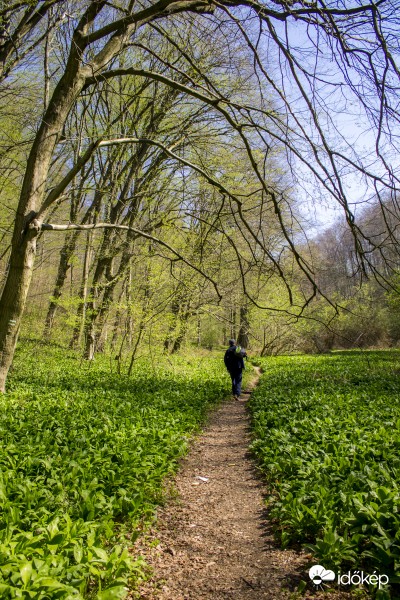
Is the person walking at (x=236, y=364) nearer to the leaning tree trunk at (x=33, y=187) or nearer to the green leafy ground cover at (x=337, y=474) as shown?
the green leafy ground cover at (x=337, y=474)

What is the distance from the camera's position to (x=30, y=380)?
9.94 metres

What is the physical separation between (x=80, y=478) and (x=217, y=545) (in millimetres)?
1492

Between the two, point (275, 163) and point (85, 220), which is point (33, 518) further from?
point (85, 220)

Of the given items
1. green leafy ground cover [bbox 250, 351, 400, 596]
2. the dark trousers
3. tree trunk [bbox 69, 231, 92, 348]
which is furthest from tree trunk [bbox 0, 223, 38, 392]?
the dark trousers

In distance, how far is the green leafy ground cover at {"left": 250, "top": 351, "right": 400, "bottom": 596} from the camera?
2924mm

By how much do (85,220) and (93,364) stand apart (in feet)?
23.4

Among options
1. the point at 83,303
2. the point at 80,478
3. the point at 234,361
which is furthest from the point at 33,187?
the point at 83,303

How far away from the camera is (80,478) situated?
3982mm

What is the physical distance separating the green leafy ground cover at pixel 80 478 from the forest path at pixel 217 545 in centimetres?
25

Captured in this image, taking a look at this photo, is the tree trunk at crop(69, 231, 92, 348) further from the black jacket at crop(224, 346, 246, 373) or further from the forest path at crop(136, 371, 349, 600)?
the forest path at crop(136, 371, 349, 600)

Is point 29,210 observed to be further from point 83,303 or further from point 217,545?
point 83,303

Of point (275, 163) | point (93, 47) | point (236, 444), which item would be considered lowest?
point (236, 444)

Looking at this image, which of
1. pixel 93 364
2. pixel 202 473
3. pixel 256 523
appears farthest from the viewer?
pixel 93 364

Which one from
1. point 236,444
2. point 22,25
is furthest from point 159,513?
point 22,25
